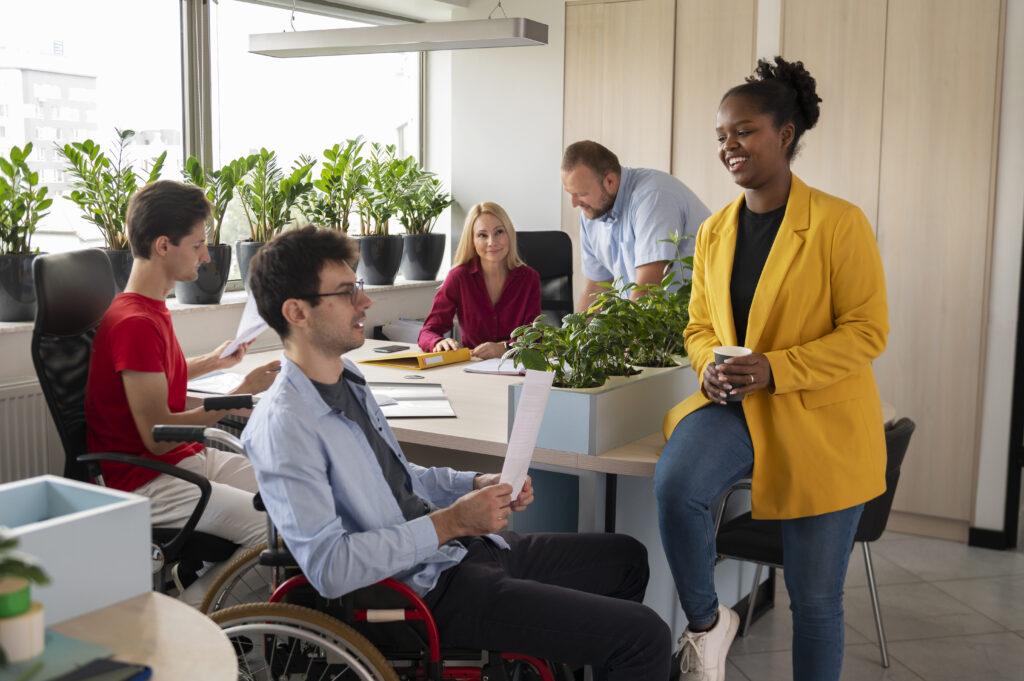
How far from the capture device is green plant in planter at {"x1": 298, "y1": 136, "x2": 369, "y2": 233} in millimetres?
4809

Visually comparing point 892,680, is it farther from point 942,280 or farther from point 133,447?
point 133,447

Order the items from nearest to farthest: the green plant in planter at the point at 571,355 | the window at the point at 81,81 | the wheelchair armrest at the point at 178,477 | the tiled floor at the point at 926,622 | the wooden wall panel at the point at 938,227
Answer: the wheelchair armrest at the point at 178,477, the green plant in planter at the point at 571,355, the tiled floor at the point at 926,622, the window at the point at 81,81, the wooden wall panel at the point at 938,227

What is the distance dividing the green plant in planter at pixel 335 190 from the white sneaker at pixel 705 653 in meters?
2.99

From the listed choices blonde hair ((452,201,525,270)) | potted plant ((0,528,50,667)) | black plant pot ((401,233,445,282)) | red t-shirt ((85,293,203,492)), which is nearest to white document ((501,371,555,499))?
potted plant ((0,528,50,667))

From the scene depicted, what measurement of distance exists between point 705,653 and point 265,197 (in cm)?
286

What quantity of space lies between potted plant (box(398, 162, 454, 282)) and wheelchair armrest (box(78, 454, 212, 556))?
2827 mm

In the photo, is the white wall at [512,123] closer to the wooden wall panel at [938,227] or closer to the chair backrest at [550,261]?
the chair backrest at [550,261]

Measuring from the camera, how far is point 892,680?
3125mm

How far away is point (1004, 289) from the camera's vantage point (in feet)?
14.1

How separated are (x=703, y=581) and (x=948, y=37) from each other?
9.78ft

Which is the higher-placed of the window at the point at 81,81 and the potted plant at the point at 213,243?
the window at the point at 81,81

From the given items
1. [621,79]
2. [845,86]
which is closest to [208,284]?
[621,79]

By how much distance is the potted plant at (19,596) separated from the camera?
3.47ft

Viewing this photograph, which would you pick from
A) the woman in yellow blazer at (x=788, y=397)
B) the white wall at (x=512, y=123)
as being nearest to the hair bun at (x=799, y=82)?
the woman in yellow blazer at (x=788, y=397)
